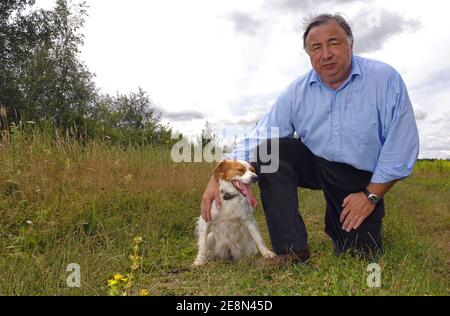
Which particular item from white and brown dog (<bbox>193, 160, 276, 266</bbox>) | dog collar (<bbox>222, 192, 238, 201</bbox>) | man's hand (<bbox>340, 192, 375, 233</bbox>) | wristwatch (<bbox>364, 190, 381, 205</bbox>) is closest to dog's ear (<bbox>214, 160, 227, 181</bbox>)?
white and brown dog (<bbox>193, 160, 276, 266</bbox>)

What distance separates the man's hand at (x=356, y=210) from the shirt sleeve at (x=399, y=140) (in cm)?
22

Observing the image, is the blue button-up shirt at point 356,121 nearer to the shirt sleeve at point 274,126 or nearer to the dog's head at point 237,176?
the shirt sleeve at point 274,126

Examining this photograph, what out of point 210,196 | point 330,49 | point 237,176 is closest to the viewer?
point 330,49

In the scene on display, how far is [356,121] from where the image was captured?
138 inches

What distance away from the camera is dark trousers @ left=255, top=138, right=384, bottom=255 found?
11.6 feet

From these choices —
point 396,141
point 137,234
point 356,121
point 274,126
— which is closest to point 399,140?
point 396,141

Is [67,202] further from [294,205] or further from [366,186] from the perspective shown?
[366,186]

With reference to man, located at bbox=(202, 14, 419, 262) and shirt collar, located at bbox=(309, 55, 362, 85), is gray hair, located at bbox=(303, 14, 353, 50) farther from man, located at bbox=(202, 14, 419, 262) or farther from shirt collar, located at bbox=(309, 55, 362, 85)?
shirt collar, located at bbox=(309, 55, 362, 85)

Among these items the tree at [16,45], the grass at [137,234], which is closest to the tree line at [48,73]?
the tree at [16,45]

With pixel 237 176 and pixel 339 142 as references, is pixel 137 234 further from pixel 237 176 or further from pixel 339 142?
pixel 339 142

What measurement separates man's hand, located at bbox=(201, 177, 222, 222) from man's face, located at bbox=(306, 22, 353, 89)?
1405mm

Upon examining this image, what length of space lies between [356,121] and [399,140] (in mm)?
385

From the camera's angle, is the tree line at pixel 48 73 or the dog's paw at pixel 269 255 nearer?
the dog's paw at pixel 269 255

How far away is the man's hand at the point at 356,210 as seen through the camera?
11.4 feet
